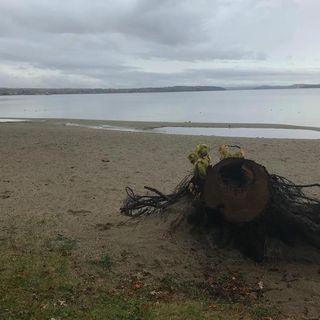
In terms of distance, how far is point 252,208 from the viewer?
21.0 ft

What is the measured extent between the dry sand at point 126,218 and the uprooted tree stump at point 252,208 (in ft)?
0.70

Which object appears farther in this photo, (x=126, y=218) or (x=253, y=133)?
(x=253, y=133)

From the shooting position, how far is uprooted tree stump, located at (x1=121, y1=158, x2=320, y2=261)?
21.1ft

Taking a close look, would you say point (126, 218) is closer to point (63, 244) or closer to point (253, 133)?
point (63, 244)

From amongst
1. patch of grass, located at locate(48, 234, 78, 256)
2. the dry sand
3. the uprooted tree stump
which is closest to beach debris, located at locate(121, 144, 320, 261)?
the uprooted tree stump

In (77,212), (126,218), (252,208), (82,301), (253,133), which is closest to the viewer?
(82,301)

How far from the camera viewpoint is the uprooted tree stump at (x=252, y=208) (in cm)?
642

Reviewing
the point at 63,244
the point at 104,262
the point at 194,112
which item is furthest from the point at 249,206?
the point at 194,112

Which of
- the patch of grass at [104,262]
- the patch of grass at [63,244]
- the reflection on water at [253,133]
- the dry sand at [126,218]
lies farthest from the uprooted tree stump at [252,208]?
the reflection on water at [253,133]

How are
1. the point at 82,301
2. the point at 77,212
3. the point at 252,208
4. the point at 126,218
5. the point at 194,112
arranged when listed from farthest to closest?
the point at 194,112
the point at 77,212
the point at 126,218
the point at 252,208
the point at 82,301

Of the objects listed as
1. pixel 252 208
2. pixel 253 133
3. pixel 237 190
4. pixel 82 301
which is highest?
pixel 237 190

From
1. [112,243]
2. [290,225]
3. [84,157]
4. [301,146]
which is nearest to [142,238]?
[112,243]

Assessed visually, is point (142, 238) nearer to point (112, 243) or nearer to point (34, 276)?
point (112, 243)

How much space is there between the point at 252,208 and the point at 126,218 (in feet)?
8.82
